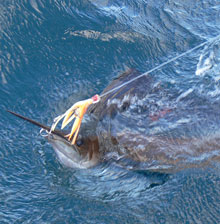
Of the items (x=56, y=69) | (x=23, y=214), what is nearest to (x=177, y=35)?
(x=56, y=69)

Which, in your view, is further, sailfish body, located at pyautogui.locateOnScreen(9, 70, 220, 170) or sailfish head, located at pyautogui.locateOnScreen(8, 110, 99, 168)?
sailfish body, located at pyautogui.locateOnScreen(9, 70, 220, 170)

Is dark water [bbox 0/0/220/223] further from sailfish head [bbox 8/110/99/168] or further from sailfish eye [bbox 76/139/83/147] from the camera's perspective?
sailfish eye [bbox 76/139/83/147]

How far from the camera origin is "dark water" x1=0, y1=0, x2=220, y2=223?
3.28 metres

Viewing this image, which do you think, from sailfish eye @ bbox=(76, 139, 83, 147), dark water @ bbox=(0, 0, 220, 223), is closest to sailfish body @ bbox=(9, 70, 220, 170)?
sailfish eye @ bbox=(76, 139, 83, 147)

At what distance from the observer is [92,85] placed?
14.4ft

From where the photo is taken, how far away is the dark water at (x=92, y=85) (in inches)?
129

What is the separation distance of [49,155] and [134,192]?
0.96 meters

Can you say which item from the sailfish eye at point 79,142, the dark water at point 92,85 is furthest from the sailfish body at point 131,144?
the dark water at point 92,85

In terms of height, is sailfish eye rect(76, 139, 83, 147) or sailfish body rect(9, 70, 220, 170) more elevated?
sailfish eye rect(76, 139, 83, 147)

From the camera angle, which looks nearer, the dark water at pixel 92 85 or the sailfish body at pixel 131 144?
the dark water at pixel 92 85

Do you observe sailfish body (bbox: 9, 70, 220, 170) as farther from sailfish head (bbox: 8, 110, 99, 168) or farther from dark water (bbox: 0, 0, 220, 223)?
dark water (bbox: 0, 0, 220, 223)

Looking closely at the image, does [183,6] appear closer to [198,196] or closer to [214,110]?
[214,110]

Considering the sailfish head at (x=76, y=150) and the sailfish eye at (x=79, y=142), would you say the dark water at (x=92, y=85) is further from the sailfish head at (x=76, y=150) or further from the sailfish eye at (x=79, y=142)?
the sailfish eye at (x=79, y=142)

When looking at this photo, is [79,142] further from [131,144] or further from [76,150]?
[131,144]
